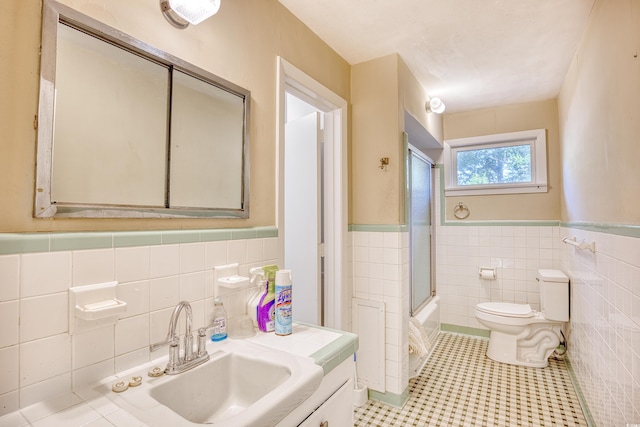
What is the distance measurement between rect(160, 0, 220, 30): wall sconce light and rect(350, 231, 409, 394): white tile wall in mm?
1534

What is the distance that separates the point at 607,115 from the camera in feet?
4.89

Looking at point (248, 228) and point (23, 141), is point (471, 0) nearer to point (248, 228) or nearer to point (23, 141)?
point (248, 228)

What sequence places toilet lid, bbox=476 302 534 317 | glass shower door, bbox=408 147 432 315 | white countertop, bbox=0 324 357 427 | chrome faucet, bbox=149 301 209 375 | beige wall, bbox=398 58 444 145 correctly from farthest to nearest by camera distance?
glass shower door, bbox=408 147 432 315 < toilet lid, bbox=476 302 534 317 < beige wall, bbox=398 58 444 145 < chrome faucet, bbox=149 301 209 375 < white countertop, bbox=0 324 357 427

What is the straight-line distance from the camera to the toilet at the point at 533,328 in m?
2.53

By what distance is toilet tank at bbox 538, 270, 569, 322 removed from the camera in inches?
98.3

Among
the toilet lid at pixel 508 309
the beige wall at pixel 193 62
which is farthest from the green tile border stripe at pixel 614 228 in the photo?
the beige wall at pixel 193 62

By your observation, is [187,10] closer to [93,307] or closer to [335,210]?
[93,307]

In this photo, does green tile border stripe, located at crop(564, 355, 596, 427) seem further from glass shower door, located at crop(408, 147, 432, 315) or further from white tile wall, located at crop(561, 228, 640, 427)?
glass shower door, located at crop(408, 147, 432, 315)

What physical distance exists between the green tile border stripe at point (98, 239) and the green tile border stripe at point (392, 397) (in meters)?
1.54

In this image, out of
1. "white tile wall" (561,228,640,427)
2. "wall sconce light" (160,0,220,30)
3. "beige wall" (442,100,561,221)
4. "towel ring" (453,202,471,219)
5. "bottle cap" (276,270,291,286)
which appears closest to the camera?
"wall sconce light" (160,0,220,30)

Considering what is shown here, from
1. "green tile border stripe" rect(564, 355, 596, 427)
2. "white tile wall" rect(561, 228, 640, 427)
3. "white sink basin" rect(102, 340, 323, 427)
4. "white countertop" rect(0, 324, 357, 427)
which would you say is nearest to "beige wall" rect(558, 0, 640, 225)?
"white tile wall" rect(561, 228, 640, 427)

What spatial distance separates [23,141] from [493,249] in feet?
11.5

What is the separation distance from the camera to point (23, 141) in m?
0.78

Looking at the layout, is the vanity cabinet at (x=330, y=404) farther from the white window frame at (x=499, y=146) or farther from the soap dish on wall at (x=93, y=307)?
the white window frame at (x=499, y=146)
